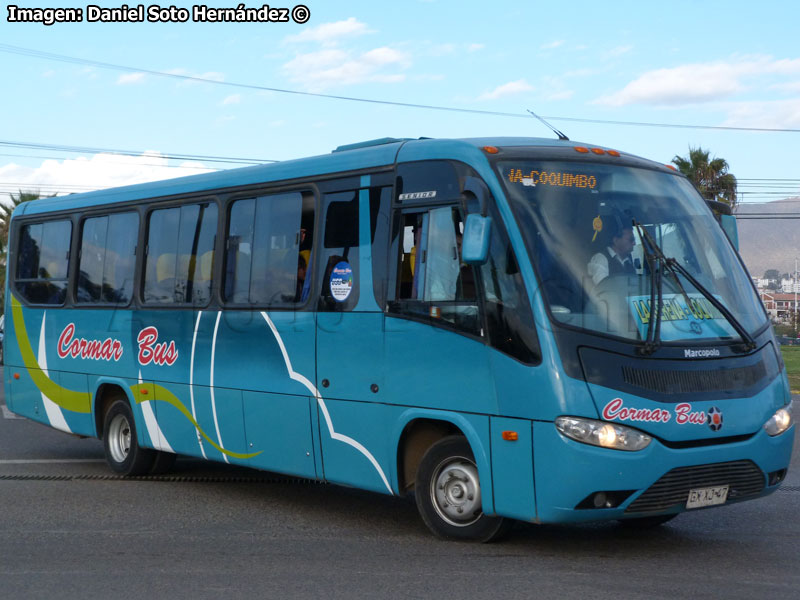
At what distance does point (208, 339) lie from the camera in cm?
991

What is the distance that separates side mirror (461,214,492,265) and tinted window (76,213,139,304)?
5.16 metres

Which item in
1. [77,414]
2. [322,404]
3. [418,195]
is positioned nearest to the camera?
[418,195]

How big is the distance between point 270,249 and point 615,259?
328 centimetres

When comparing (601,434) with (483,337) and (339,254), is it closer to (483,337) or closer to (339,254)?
(483,337)

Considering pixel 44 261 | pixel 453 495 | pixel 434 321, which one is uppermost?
pixel 44 261

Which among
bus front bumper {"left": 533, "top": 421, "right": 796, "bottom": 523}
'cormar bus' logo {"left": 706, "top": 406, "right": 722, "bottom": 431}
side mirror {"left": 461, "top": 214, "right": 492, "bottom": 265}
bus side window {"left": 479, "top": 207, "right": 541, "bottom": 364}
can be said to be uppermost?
side mirror {"left": 461, "top": 214, "right": 492, "bottom": 265}

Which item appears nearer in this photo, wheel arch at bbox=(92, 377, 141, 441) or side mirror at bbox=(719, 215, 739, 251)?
side mirror at bbox=(719, 215, 739, 251)

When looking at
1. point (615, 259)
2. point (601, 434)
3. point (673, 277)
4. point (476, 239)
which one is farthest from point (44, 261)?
point (601, 434)

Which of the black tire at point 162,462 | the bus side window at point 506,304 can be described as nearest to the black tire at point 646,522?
the bus side window at point 506,304

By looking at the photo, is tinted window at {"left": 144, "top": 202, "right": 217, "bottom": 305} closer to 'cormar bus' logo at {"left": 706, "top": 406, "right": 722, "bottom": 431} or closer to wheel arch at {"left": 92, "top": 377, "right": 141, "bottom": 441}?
wheel arch at {"left": 92, "top": 377, "right": 141, "bottom": 441}

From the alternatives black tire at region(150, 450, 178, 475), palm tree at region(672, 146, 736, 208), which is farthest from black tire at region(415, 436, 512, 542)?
palm tree at region(672, 146, 736, 208)

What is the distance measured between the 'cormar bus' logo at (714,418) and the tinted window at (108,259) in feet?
20.8

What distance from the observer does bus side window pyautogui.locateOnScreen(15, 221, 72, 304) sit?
12.4m

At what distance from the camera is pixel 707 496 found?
702 cm
